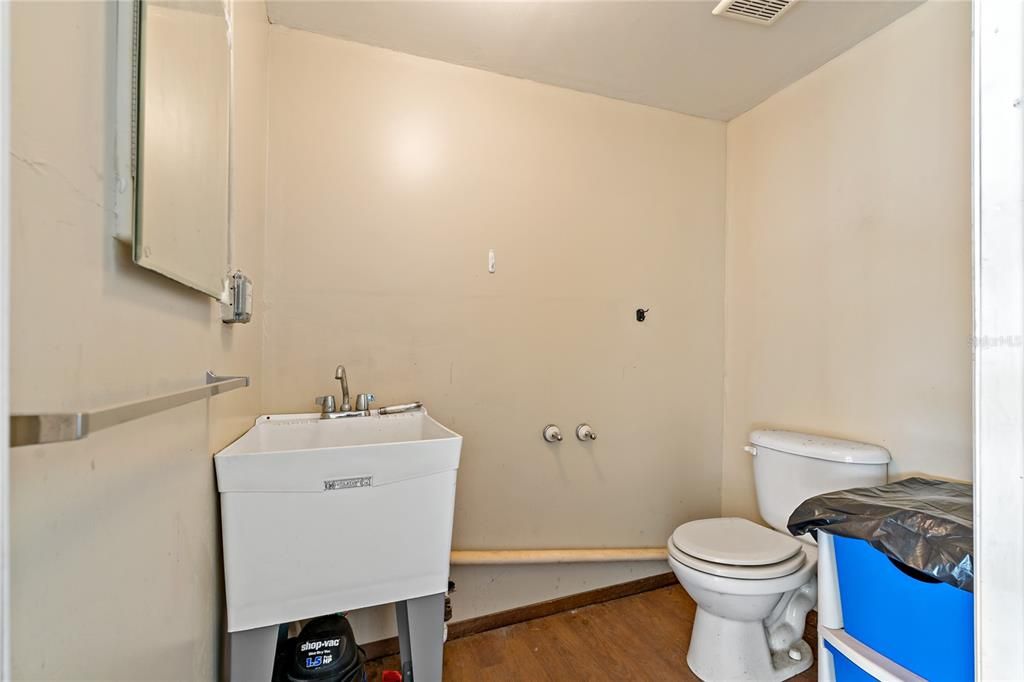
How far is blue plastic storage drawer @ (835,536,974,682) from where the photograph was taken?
0.88 meters

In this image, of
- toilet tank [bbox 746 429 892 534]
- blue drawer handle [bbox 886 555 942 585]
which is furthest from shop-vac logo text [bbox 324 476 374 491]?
toilet tank [bbox 746 429 892 534]

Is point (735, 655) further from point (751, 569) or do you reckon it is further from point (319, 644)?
point (319, 644)

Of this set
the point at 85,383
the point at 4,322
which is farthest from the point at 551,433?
the point at 4,322

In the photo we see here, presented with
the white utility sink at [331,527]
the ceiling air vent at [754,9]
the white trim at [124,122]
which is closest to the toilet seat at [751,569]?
the white utility sink at [331,527]

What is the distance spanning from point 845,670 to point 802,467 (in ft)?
2.27

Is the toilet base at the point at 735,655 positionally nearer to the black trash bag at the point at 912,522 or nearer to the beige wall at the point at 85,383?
the black trash bag at the point at 912,522

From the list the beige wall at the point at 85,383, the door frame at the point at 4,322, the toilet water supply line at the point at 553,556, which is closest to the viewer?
the door frame at the point at 4,322

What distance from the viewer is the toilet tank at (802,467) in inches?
62.2

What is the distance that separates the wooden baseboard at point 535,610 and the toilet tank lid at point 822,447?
832 mm

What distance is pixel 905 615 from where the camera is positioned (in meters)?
0.98

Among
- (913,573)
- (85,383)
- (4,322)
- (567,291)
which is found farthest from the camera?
(567,291)

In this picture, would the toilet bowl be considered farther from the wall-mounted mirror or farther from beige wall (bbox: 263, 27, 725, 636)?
the wall-mounted mirror

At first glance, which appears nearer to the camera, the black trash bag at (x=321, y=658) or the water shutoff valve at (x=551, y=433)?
A: the black trash bag at (x=321, y=658)

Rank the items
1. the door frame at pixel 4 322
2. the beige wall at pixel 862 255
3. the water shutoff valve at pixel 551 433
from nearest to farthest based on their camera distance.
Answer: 1. the door frame at pixel 4 322
2. the beige wall at pixel 862 255
3. the water shutoff valve at pixel 551 433
